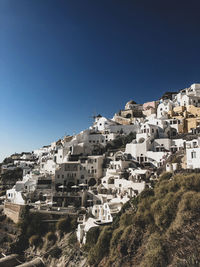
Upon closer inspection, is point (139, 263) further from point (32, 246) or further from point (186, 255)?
point (32, 246)

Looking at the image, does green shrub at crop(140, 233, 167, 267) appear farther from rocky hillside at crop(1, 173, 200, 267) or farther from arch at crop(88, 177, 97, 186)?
arch at crop(88, 177, 97, 186)

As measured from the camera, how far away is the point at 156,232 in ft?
54.0

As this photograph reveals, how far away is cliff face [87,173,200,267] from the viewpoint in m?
13.9

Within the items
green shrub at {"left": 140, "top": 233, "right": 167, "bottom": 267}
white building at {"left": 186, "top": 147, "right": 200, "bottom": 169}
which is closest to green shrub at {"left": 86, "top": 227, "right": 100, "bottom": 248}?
green shrub at {"left": 140, "top": 233, "right": 167, "bottom": 267}

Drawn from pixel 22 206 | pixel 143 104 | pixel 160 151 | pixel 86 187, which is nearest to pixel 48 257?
pixel 22 206

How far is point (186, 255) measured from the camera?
13.2 m

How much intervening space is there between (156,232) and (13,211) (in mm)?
25417

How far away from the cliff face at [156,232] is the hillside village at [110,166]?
362 centimetres

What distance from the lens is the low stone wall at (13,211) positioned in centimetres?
3072

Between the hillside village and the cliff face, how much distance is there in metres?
3.62

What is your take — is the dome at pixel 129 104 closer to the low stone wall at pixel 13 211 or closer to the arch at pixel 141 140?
the arch at pixel 141 140

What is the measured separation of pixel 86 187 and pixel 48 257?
547 inches

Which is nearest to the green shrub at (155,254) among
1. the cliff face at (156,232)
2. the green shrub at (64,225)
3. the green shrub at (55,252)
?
the cliff face at (156,232)

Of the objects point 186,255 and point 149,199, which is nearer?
point 186,255
